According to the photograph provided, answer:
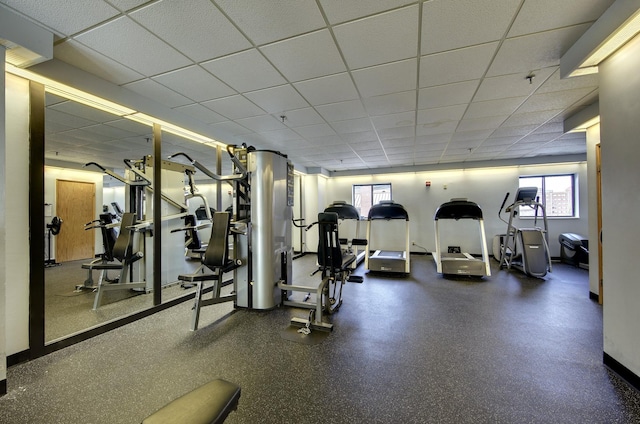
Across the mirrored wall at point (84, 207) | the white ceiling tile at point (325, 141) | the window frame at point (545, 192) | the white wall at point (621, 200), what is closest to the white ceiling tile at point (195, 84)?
the mirrored wall at point (84, 207)

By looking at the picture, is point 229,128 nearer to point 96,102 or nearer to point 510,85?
point 96,102

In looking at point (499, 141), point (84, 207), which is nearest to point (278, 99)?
point (499, 141)

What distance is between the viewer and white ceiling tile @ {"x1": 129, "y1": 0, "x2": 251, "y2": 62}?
1733 mm

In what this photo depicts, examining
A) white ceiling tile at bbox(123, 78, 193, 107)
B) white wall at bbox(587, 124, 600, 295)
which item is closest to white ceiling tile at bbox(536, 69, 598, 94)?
white wall at bbox(587, 124, 600, 295)

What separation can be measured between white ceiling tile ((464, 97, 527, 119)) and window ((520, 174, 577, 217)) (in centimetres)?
463

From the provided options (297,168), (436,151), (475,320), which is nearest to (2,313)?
(475,320)

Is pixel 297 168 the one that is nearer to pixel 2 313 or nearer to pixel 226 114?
pixel 226 114

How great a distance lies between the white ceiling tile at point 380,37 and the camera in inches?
72.5

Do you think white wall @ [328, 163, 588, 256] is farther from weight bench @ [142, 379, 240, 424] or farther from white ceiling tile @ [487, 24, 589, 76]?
weight bench @ [142, 379, 240, 424]

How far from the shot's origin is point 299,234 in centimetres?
793

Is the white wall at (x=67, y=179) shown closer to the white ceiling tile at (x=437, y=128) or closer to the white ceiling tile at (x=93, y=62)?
the white ceiling tile at (x=93, y=62)

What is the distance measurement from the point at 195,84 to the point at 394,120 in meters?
2.84

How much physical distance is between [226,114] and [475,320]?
4.39 meters

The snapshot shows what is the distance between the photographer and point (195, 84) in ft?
9.12
